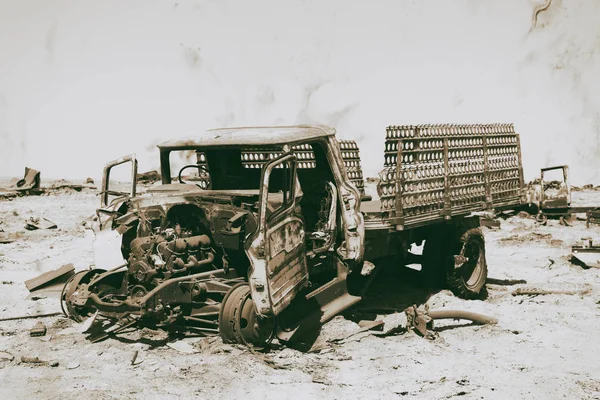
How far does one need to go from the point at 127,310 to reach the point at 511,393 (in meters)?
3.49

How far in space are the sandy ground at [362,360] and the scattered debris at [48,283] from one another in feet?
Answer: 0.51

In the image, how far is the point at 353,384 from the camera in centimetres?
550

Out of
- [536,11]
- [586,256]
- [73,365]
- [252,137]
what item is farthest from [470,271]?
[536,11]

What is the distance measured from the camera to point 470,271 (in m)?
9.06

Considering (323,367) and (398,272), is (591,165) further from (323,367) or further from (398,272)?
(323,367)

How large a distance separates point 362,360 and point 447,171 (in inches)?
117

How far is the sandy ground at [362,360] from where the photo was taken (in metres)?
5.30

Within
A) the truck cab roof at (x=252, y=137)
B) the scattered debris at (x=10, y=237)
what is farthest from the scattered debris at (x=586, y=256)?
the scattered debris at (x=10, y=237)

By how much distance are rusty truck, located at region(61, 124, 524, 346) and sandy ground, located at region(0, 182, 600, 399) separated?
346 mm

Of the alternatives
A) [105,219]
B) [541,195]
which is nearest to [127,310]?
[105,219]

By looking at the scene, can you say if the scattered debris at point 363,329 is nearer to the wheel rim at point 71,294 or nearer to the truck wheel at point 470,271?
the truck wheel at point 470,271

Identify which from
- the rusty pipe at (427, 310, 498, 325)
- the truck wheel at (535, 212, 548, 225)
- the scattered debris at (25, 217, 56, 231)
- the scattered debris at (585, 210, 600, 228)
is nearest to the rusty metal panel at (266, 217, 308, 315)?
the rusty pipe at (427, 310, 498, 325)

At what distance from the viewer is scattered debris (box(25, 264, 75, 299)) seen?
812cm

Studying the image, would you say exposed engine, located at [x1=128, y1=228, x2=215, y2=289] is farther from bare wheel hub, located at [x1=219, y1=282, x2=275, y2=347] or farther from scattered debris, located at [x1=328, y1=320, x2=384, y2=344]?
scattered debris, located at [x1=328, y1=320, x2=384, y2=344]
